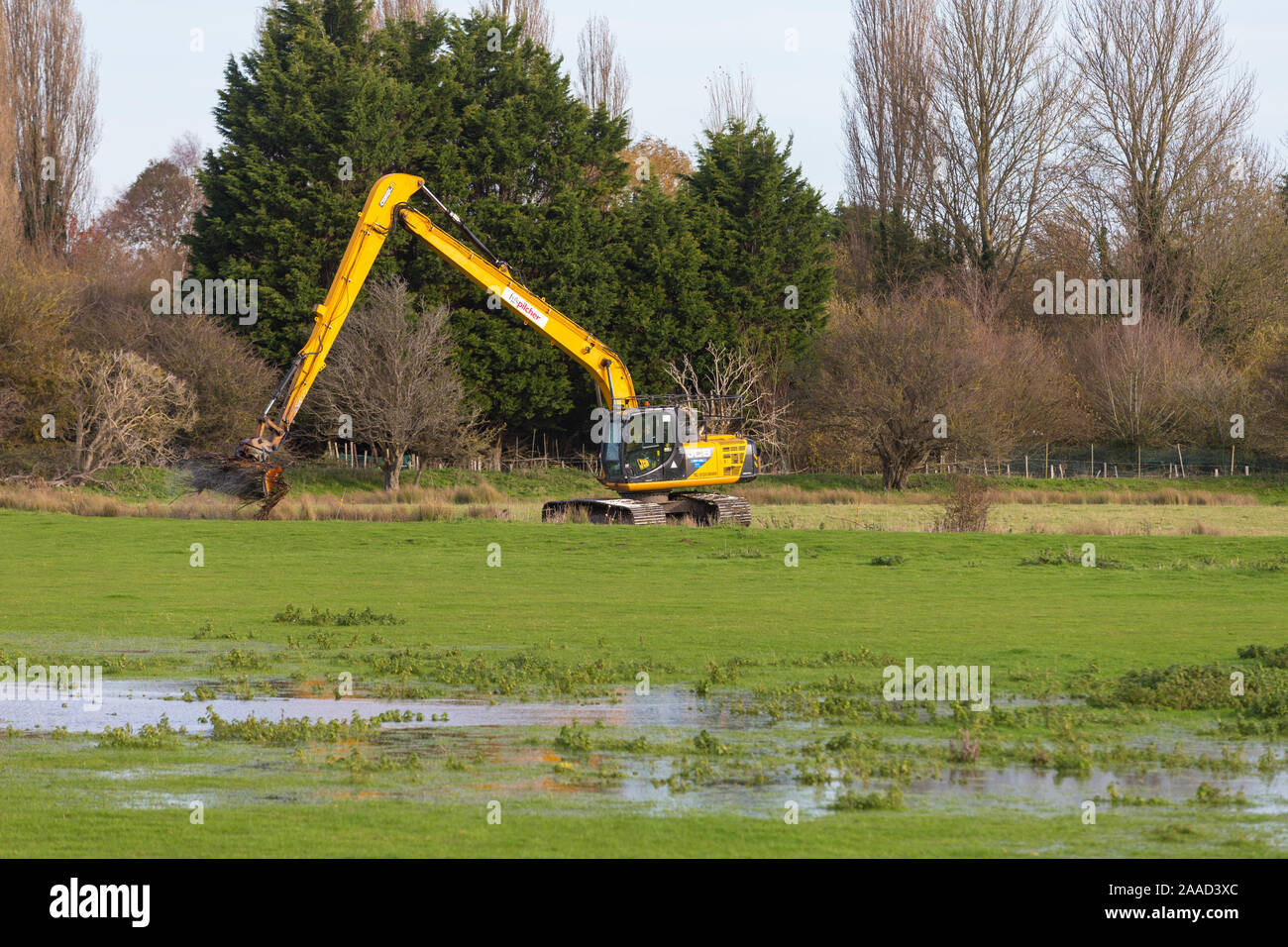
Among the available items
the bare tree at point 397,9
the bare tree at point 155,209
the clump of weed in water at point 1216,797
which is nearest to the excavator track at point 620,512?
the clump of weed in water at point 1216,797

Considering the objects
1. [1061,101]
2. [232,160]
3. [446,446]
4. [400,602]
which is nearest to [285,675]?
[400,602]

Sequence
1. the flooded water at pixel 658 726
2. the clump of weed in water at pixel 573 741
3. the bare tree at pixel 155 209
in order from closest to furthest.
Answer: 1. the flooded water at pixel 658 726
2. the clump of weed in water at pixel 573 741
3. the bare tree at pixel 155 209

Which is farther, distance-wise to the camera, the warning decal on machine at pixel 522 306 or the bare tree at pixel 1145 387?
the bare tree at pixel 1145 387

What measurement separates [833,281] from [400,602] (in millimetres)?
55880

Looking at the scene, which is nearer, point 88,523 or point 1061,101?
point 88,523

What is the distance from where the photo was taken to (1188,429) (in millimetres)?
72312

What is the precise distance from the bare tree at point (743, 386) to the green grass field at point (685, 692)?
37.4 meters

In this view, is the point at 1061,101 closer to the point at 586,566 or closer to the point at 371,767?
the point at 586,566

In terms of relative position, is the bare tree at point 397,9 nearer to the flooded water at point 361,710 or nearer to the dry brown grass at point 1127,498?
the dry brown grass at point 1127,498

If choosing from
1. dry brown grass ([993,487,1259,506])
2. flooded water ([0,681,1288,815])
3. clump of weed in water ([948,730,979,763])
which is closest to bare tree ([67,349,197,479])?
dry brown grass ([993,487,1259,506])

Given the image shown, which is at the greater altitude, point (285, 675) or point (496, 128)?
point (496, 128)

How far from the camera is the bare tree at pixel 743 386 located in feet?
230

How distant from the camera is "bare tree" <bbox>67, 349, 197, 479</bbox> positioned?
5688 centimetres

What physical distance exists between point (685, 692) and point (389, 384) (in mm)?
47572
